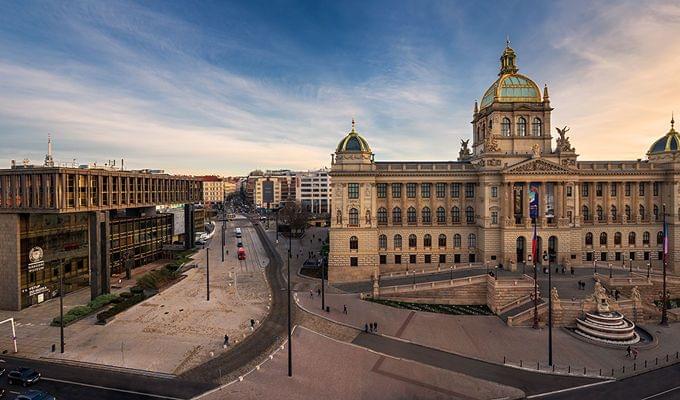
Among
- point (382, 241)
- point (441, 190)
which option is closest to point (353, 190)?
point (382, 241)

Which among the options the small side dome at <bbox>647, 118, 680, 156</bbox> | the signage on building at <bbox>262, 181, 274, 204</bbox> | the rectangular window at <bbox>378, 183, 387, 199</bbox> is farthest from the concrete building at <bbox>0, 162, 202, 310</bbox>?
the signage on building at <bbox>262, 181, 274, 204</bbox>

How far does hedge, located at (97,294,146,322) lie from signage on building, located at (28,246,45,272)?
40.4 feet

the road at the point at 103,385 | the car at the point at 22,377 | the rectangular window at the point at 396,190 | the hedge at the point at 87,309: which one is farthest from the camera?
the rectangular window at the point at 396,190

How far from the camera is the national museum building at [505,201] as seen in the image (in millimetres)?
64500

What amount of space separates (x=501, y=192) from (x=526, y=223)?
252 inches

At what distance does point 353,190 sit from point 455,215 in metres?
19.2

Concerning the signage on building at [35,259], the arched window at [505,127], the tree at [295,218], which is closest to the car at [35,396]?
the signage on building at [35,259]

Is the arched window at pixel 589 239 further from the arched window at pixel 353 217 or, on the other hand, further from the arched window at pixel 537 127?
the arched window at pixel 353 217

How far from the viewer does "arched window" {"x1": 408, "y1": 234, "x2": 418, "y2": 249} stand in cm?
6800

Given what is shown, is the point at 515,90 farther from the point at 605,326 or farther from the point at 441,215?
the point at 605,326

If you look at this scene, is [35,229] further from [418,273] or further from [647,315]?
[647,315]

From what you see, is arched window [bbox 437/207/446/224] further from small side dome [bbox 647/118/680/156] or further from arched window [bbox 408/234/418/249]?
small side dome [bbox 647/118/680/156]

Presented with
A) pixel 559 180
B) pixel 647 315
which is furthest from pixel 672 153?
pixel 647 315

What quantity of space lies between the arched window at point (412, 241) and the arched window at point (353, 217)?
33.1 ft
